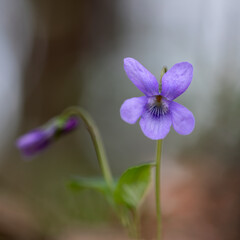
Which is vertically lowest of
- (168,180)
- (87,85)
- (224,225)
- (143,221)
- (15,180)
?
(224,225)

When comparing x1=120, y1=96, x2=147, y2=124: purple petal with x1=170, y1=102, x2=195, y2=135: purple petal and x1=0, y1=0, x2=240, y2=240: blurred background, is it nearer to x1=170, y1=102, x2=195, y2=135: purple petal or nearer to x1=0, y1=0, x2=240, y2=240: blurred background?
x1=170, y1=102, x2=195, y2=135: purple petal

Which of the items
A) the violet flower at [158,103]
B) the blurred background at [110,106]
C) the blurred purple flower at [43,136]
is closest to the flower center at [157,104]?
the violet flower at [158,103]

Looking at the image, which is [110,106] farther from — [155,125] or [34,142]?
[155,125]

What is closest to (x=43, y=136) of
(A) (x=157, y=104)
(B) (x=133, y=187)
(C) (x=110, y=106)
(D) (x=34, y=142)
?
(D) (x=34, y=142)

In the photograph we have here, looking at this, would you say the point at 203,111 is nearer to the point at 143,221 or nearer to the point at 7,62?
the point at 143,221

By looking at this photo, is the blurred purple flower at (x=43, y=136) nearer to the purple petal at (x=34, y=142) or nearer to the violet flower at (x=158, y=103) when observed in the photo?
the purple petal at (x=34, y=142)

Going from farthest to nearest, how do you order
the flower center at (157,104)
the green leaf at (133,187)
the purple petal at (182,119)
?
the green leaf at (133,187), the flower center at (157,104), the purple petal at (182,119)

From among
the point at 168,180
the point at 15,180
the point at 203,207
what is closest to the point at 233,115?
the point at 168,180
